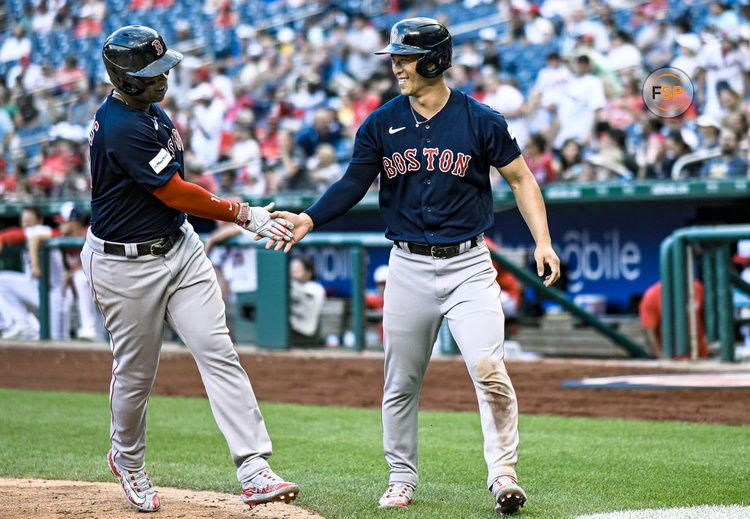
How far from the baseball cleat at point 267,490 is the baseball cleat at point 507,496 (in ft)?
2.38

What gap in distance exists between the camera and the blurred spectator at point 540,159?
36.4 feet

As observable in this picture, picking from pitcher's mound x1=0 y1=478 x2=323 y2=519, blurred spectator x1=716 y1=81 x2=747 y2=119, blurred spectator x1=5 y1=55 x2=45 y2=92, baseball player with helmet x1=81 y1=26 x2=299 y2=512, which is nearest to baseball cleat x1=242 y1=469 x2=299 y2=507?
baseball player with helmet x1=81 y1=26 x2=299 y2=512

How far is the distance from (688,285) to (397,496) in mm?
5483

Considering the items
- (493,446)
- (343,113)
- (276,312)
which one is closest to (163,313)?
(493,446)

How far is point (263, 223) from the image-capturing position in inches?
176

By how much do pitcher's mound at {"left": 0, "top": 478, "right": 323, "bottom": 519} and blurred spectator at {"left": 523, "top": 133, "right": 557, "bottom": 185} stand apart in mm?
7021

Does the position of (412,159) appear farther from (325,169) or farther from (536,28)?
(536,28)

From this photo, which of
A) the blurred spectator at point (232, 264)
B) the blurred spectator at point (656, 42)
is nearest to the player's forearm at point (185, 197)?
the blurred spectator at point (232, 264)

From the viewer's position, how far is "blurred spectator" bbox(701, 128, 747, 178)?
9.79m

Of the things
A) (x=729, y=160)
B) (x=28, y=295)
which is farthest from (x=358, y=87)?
(x=729, y=160)

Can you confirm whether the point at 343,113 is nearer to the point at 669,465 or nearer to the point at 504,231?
the point at 504,231

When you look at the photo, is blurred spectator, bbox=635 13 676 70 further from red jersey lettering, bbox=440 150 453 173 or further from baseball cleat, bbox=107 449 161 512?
baseball cleat, bbox=107 449 161 512

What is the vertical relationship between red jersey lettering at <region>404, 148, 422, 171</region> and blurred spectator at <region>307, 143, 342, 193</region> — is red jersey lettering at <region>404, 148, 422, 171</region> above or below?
above

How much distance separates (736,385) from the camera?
7660 millimetres
